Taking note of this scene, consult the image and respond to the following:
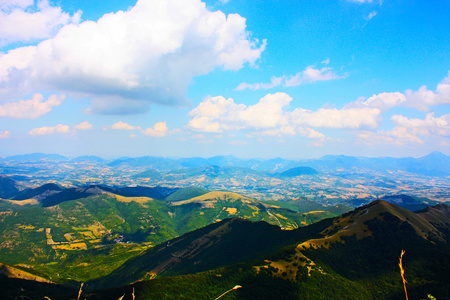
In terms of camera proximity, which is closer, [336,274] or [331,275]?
[331,275]

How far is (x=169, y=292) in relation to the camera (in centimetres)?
12812

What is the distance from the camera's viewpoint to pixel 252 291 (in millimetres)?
125062

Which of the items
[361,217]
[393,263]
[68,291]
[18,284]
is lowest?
[68,291]

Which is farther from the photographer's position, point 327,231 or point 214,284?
point 327,231

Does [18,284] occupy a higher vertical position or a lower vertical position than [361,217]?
lower

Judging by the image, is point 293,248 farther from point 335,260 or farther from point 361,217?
point 361,217

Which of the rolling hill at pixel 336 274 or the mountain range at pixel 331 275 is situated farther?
the rolling hill at pixel 336 274

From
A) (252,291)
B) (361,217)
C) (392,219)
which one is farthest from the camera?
(361,217)

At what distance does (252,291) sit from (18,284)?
491ft

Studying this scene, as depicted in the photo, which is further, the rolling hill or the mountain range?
the rolling hill

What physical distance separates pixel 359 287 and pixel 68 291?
7612 inches

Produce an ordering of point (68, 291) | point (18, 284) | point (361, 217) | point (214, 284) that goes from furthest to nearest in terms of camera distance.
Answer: point (361, 217)
point (68, 291)
point (18, 284)
point (214, 284)

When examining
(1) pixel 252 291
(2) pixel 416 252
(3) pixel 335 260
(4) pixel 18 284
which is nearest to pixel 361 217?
(2) pixel 416 252

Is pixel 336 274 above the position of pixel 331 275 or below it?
below
